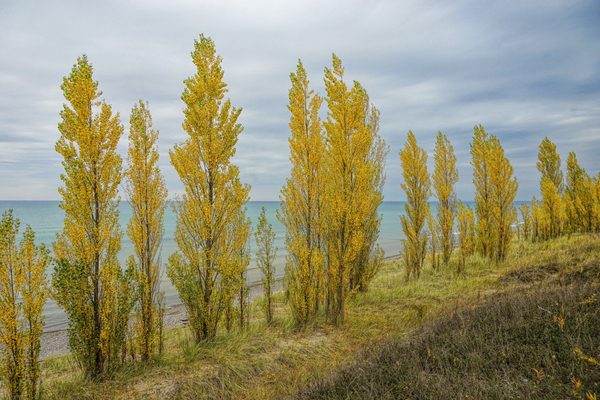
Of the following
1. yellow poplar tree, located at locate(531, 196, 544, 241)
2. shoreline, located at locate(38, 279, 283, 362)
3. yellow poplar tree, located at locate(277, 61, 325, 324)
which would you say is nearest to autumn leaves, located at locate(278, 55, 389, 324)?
yellow poplar tree, located at locate(277, 61, 325, 324)

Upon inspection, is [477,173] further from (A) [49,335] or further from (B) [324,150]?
(A) [49,335]

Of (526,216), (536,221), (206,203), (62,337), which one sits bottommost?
(62,337)

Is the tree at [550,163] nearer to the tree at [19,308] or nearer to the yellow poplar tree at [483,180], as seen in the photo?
the yellow poplar tree at [483,180]

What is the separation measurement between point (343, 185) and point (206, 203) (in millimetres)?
3591

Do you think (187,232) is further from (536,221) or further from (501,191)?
(536,221)

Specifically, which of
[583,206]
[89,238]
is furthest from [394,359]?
[583,206]

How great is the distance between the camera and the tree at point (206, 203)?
6.90 metres

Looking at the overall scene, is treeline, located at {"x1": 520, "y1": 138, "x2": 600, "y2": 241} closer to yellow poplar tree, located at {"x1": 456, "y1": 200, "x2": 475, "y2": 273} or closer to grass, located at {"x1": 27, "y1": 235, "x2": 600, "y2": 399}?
yellow poplar tree, located at {"x1": 456, "y1": 200, "x2": 475, "y2": 273}

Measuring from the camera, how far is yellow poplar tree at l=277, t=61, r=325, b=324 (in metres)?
8.02

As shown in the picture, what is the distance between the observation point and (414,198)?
43.1ft

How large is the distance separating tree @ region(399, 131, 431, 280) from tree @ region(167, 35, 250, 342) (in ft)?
28.4

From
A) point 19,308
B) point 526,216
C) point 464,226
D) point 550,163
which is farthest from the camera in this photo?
point 550,163

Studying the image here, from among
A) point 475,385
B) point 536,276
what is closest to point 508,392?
point 475,385

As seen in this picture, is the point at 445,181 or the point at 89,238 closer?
the point at 89,238
